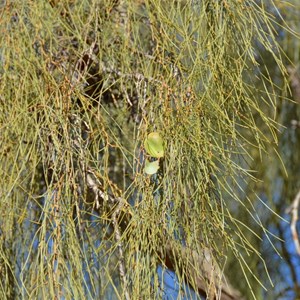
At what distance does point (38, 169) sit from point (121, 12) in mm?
264

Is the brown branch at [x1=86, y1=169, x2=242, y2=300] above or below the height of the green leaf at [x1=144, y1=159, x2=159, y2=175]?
below

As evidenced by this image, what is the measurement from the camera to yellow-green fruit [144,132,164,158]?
100cm

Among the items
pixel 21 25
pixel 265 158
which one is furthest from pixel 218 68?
pixel 265 158

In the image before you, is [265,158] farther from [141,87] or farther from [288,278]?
[141,87]

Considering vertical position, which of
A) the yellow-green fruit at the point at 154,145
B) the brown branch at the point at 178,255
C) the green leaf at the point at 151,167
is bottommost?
the brown branch at the point at 178,255

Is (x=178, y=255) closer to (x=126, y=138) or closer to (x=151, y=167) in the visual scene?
(x=151, y=167)

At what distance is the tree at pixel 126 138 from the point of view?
40.0 inches

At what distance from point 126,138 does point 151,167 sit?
284 millimetres

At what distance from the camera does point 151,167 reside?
100 cm

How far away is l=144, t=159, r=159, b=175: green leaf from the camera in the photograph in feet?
3.29

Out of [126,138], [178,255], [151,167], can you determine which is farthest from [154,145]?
[126,138]

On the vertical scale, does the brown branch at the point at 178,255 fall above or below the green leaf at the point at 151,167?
below

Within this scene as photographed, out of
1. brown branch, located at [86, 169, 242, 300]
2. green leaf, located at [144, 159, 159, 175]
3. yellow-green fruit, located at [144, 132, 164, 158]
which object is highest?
yellow-green fruit, located at [144, 132, 164, 158]

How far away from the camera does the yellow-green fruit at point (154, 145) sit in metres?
1.00
